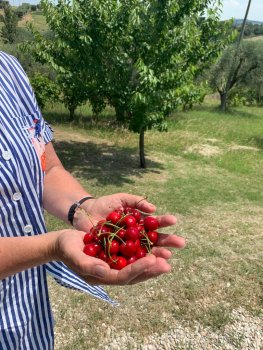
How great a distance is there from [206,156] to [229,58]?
16.9 m

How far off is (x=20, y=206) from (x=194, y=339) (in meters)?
3.74

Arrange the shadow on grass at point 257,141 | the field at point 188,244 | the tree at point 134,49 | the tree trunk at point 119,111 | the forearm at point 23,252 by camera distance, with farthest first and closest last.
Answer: the shadow on grass at point 257,141 < the tree trunk at point 119,111 < the tree at point 134,49 < the field at point 188,244 < the forearm at point 23,252

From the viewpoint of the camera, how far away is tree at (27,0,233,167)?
384 inches

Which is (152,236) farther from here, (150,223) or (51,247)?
(51,247)

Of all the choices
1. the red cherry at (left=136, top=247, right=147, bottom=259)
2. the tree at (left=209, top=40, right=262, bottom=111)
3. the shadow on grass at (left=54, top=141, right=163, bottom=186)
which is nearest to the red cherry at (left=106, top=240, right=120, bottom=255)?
the red cherry at (left=136, top=247, right=147, bottom=259)

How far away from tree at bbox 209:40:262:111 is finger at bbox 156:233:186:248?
26.7m

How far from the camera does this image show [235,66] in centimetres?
2722

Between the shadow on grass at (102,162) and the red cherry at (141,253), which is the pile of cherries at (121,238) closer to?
the red cherry at (141,253)

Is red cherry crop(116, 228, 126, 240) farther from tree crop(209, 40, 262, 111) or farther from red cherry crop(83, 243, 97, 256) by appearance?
tree crop(209, 40, 262, 111)

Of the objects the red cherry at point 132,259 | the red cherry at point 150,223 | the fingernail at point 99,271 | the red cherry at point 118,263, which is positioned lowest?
the red cherry at point 132,259

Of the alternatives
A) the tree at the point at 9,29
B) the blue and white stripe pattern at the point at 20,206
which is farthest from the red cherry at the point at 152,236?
the tree at the point at 9,29

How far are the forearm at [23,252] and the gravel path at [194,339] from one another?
10.8 feet

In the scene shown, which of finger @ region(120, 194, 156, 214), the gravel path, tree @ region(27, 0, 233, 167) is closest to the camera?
finger @ region(120, 194, 156, 214)

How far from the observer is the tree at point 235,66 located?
27.3 metres
